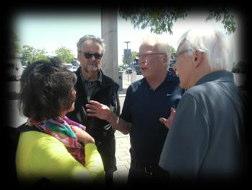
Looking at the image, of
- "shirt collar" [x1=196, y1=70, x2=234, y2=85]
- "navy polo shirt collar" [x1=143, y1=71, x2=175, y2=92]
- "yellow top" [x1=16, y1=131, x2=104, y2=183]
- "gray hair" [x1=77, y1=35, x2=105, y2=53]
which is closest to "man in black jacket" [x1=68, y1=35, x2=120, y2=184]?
"gray hair" [x1=77, y1=35, x2=105, y2=53]

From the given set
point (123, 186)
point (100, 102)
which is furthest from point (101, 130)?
point (123, 186)

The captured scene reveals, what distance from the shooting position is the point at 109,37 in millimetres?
3684

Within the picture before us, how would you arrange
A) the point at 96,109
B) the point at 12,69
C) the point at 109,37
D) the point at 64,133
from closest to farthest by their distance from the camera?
the point at 64,133, the point at 96,109, the point at 109,37, the point at 12,69

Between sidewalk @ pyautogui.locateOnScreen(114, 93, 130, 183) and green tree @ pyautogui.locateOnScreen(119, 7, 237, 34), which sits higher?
green tree @ pyautogui.locateOnScreen(119, 7, 237, 34)

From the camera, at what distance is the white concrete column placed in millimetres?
3656

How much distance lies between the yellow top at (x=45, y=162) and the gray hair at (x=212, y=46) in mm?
897

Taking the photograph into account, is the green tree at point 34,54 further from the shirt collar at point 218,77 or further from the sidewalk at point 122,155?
the sidewalk at point 122,155

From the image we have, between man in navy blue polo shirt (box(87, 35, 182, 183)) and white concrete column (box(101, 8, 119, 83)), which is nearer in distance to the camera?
man in navy blue polo shirt (box(87, 35, 182, 183))

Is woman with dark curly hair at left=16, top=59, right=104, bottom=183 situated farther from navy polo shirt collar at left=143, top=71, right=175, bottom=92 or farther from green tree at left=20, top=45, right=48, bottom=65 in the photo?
navy polo shirt collar at left=143, top=71, right=175, bottom=92

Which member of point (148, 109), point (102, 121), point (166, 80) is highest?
point (166, 80)

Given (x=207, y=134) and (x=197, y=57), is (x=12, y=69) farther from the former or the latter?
(x=207, y=134)

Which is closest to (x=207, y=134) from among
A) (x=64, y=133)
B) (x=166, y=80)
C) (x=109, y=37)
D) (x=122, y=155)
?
(x=64, y=133)

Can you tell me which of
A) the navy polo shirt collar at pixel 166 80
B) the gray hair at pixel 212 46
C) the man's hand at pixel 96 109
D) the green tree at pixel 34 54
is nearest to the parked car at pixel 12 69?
the green tree at pixel 34 54

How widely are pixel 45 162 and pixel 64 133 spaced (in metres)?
0.25
